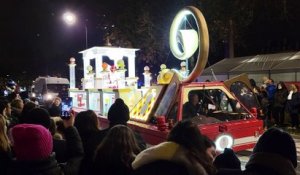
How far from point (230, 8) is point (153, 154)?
2225cm

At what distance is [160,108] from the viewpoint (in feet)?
29.8

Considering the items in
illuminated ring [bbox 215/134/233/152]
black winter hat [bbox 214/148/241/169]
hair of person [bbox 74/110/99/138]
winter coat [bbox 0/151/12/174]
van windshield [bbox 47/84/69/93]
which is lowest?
illuminated ring [bbox 215/134/233/152]

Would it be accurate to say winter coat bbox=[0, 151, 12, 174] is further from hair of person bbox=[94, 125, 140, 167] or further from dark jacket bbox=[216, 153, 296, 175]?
dark jacket bbox=[216, 153, 296, 175]

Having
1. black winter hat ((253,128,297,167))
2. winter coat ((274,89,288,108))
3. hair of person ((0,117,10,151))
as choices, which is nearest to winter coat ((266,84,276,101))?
winter coat ((274,89,288,108))

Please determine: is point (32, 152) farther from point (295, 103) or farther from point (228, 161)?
point (295, 103)

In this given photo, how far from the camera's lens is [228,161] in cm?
300

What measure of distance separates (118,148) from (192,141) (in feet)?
2.34

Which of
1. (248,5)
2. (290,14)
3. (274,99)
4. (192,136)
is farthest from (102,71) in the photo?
(290,14)

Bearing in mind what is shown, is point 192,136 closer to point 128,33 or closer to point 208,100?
point 208,100

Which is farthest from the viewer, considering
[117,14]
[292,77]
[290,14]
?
[117,14]

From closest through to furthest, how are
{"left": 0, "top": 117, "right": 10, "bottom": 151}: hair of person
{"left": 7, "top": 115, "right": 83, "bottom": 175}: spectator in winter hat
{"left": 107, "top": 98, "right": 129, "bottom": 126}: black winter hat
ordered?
{"left": 7, "top": 115, "right": 83, "bottom": 175}: spectator in winter hat < {"left": 0, "top": 117, "right": 10, "bottom": 151}: hair of person < {"left": 107, "top": 98, "right": 129, "bottom": 126}: black winter hat

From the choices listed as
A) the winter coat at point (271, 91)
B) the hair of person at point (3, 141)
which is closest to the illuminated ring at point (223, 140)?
the hair of person at point (3, 141)

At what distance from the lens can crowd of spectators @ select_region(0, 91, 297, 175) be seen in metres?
2.77

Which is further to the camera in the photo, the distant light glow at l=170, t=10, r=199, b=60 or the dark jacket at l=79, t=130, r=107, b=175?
the distant light glow at l=170, t=10, r=199, b=60
